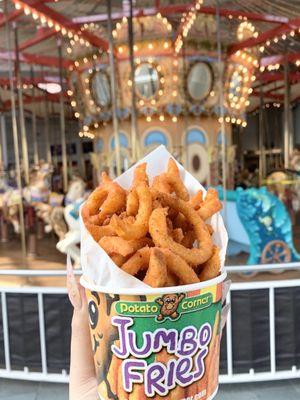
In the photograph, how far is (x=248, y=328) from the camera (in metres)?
2.79

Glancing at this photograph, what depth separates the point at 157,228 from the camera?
31.1 inches

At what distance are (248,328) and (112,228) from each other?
2.15 meters

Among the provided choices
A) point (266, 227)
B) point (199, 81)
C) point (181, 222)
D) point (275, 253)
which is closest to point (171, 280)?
point (181, 222)

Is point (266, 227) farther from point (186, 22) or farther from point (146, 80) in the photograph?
Result: point (146, 80)

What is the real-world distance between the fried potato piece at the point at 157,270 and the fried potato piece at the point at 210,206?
15 cm

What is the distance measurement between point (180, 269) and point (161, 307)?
0.22 ft

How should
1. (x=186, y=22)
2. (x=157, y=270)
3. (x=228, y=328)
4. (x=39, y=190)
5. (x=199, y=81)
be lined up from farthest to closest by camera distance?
(x=199, y=81) → (x=186, y=22) → (x=39, y=190) → (x=228, y=328) → (x=157, y=270)

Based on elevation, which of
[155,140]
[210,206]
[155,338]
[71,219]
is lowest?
[71,219]

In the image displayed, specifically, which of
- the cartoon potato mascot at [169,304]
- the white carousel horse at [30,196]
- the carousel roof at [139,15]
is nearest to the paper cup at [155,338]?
the cartoon potato mascot at [169,304]

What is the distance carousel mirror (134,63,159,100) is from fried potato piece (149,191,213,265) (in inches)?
350

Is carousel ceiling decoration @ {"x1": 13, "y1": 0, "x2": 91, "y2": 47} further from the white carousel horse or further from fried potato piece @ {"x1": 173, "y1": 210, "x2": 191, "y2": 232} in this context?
fried potato piece @ {"x1": 173, "y1": 210, "x2": 191, "y2": 232}

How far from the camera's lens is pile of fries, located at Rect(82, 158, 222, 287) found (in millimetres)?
795

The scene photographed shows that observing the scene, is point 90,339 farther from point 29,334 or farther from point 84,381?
point 29,334

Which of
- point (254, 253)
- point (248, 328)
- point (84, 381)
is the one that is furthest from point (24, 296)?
point (254, 253)
